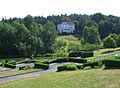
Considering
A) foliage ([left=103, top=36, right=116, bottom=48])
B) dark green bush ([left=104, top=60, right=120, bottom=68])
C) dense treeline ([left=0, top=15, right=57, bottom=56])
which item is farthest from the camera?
dense treeline ([left=0, top=15, right=57, bottom=56])

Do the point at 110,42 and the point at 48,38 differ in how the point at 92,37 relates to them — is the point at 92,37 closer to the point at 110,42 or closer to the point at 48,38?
the point at 48,38

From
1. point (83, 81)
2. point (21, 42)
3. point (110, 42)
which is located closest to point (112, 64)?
point (83, 81)

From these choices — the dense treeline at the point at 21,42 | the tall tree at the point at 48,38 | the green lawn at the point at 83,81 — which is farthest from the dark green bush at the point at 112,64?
the tall tree at the point at 48,38

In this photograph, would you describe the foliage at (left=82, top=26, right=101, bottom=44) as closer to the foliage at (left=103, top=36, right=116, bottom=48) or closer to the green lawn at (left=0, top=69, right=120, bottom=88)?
the foliage at (left=103, top=36, right=116, bottom=48)

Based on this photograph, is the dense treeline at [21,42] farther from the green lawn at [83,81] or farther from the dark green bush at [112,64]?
the green lawn at [83,81]

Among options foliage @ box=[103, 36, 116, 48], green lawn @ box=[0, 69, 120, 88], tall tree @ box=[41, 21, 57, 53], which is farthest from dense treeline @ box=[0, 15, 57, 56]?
green lawn @ box=[0, 69, 120, 88]

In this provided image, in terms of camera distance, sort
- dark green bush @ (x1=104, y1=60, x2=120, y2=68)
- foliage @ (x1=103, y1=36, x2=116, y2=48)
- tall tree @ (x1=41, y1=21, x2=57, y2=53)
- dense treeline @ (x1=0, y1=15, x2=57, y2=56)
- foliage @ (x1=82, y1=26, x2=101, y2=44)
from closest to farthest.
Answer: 1. dark green bush @ (x1=104, y1=60, x2=120, y2=68)
2. foliage @ (x1=103, y1=36, x2=116, y2=48)
3. foliage @ (x1=82, y1=26, x2=101, y2=44)
4. dense treeline @ (x1=0, y1=15, x2=57, y2=56)
5. tall tree @ (x1=41, y1=21, x2=57, y2=53)

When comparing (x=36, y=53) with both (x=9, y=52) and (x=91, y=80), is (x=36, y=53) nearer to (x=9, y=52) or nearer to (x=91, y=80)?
(x=9, y=52)

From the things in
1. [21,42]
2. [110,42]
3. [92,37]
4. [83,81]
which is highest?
[92,37]

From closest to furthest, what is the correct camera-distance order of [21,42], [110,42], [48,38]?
[110,42] < [21,42] < [48,38]

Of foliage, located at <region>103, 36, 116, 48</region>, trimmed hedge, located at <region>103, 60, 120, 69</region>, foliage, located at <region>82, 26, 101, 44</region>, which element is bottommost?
trimmed hedge, located at <region>103, 60, 120, 69</region>

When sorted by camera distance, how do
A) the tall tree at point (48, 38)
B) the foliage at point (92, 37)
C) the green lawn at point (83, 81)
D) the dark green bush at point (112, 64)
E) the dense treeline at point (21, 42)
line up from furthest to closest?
the tall tree at point (48, 38) < the dense treeline at point (21, 42) < the foliage at point (92, 37) < the dark green bush at point (112, 64) < the green lawn at point (83, 81)

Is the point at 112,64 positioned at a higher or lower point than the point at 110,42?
lower

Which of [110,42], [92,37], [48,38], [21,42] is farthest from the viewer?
[48,38]
